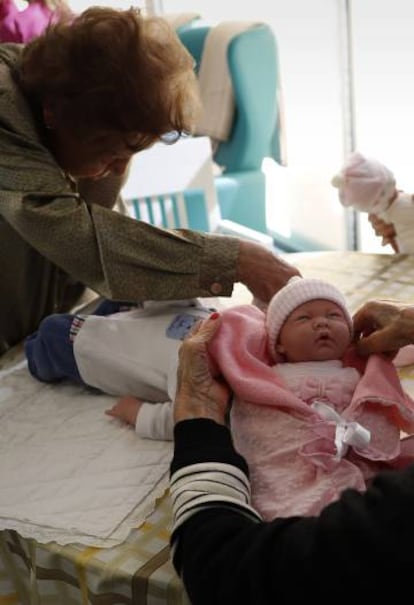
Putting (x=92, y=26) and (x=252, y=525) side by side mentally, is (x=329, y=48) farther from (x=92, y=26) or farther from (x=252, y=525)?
(x=252, y=525)

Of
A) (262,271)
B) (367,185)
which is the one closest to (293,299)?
Answer: (262,271)

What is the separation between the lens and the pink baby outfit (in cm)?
93

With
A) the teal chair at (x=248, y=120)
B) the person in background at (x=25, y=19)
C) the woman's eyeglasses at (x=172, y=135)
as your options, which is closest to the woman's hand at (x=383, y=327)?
the woman's eyeglasses at (x=172, y=135)

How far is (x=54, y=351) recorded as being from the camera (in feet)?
4.41

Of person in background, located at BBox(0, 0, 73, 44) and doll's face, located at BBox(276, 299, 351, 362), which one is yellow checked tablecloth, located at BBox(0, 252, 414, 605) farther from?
person in background, located at BBox(0, 0, 73, 44)

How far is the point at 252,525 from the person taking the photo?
72 cm

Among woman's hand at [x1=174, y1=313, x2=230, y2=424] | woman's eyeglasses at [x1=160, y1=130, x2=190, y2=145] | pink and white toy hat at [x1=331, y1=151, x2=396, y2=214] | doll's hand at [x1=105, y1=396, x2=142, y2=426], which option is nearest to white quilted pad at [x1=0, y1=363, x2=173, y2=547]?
doll's hand at [x1=105, y1=396, x2=142, y2=426]

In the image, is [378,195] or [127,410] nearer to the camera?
[127,410]

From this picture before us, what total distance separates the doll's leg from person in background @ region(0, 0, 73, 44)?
810mm

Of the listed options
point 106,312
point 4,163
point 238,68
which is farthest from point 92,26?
point 238,68

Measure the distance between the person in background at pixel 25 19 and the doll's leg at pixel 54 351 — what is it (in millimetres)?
810

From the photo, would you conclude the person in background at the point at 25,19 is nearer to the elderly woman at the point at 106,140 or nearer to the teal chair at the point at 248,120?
the elderly woman at the point at 106,140

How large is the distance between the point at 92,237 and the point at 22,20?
881mm

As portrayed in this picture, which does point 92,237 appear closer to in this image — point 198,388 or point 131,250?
point 131,250
